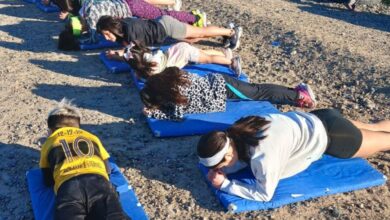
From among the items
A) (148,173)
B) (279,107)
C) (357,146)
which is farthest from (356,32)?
(148,173)

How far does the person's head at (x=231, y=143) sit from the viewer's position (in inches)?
149

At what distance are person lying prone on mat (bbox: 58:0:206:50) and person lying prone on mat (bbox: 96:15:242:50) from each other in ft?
1.73

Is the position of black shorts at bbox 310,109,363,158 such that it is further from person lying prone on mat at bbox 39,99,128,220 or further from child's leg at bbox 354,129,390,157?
person lying prone on mat at bbox 39,99,128,220

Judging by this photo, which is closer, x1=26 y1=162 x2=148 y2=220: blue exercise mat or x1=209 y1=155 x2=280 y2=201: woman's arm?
x1=209 y1=155 x2=280 y2=201: woman's arm

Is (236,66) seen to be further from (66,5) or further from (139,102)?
(66,5)

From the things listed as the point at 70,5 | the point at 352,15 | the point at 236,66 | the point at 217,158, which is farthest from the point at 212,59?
the point at 352,15

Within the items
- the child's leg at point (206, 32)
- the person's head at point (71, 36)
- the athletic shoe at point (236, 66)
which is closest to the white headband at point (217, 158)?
the athletic shoe at point (236, 66)

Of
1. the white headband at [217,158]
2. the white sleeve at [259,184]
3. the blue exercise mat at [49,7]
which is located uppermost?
the white headband at [217,158]

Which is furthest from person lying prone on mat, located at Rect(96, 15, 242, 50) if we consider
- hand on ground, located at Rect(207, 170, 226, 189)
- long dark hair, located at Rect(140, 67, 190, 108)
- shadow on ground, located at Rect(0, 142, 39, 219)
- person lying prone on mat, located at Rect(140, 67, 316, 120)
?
hand on ground, located at Rect(207, 170, 226, 189)

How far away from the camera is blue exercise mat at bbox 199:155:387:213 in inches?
163

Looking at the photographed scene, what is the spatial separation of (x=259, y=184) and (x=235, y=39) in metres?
4.18

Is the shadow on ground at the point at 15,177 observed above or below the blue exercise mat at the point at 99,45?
below

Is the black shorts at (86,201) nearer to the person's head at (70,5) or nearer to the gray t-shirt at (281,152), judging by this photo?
the gray t-shirt at (281,152)

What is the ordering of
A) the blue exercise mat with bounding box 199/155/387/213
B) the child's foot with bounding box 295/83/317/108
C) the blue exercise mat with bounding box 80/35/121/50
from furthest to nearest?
the blue exercise mat with bounding box 80/35/121/50 → the child's foot with bounding box 295/83/317/108 → the blue exercise mat with bounding box 199/155/387/213
